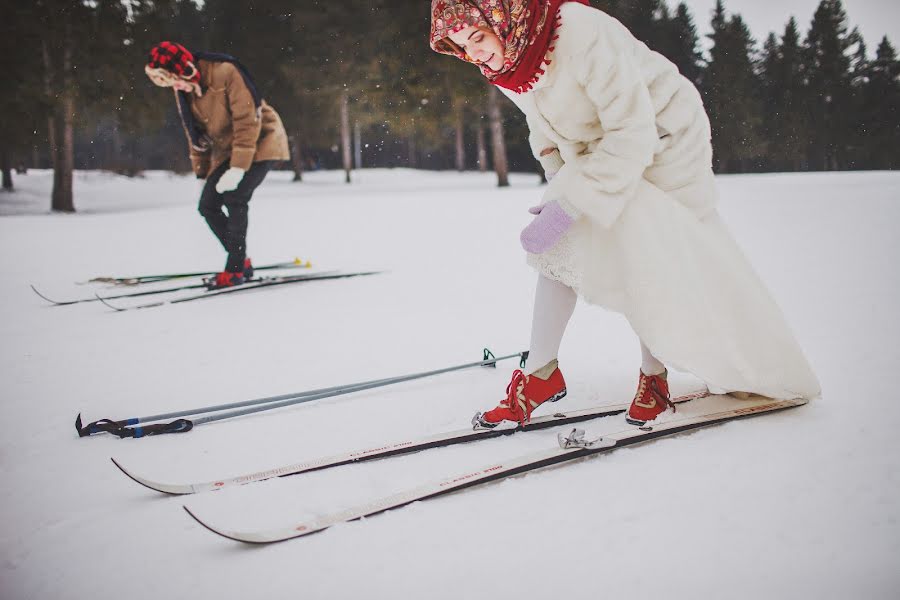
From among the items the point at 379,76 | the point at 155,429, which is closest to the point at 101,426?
the point at 155,429

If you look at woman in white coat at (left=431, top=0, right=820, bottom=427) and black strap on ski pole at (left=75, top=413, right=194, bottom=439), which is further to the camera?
black strap on ski pole at (left=75, top=413, right=194, bottom=439)

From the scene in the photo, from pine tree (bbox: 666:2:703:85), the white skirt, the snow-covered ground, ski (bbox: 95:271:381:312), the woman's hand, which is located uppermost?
pine tree (bbox: 666:2:703:85)

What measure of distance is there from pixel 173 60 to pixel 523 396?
3764 millimetres

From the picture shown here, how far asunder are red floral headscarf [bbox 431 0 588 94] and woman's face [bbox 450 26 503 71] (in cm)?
2

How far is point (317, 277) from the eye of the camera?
5000 millimetres

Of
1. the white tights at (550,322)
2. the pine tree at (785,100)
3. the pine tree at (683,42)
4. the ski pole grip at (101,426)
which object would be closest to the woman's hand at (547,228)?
the white tights at (550,322)

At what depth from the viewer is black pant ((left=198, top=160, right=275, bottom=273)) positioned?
4.54 metres

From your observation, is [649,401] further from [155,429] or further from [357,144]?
[357,144]

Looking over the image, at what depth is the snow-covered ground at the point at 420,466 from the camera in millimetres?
1229

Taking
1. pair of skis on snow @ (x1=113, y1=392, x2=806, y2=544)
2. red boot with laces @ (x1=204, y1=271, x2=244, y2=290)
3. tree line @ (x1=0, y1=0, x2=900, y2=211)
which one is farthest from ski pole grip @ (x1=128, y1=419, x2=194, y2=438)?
tree line @ (x1=0, y1=0, x2=900, y2=211)

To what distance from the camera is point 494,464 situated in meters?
1.68

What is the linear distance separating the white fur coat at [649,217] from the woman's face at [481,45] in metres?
0.16

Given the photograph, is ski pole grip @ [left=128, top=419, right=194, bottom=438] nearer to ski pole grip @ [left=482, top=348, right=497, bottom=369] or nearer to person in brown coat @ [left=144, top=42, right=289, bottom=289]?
ski pole grip @ [left=482, top=348, right=497, bottom=369]

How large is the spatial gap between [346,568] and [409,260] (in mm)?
4824
